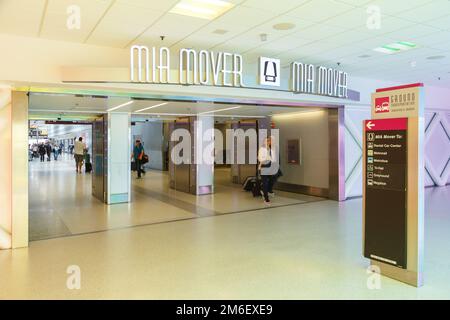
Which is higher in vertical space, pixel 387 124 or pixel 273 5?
pixel 273 5

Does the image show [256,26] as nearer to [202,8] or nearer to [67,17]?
[202,8]

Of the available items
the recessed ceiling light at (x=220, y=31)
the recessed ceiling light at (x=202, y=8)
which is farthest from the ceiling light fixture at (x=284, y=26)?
the recessed ceiling light at (x=202, y=8)

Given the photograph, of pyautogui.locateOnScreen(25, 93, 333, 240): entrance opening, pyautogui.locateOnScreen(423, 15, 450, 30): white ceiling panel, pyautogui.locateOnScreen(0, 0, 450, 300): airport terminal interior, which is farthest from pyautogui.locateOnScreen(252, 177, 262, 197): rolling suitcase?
pyautogui.locateOnScreen(423, 15, 450, 30): white ceiling panel

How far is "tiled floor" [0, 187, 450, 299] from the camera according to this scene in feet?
12.2

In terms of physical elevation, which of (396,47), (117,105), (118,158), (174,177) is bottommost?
(174,177)

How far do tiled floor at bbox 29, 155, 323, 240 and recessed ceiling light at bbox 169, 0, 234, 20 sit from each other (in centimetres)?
401

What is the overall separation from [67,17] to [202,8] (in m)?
1.74

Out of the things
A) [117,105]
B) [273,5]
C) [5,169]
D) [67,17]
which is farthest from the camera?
[117,105]

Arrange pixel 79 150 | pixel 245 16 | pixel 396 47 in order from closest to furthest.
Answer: pixel 245 16 < pixel 396 47 < pixel 79 150

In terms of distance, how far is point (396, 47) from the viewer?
673 centimetres

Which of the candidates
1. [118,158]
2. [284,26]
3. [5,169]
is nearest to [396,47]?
[284,26]

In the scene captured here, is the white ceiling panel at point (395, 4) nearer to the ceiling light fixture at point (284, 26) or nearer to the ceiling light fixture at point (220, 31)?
the ceiling light fixture at point (284, 26)

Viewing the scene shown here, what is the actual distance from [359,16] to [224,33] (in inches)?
76.4
